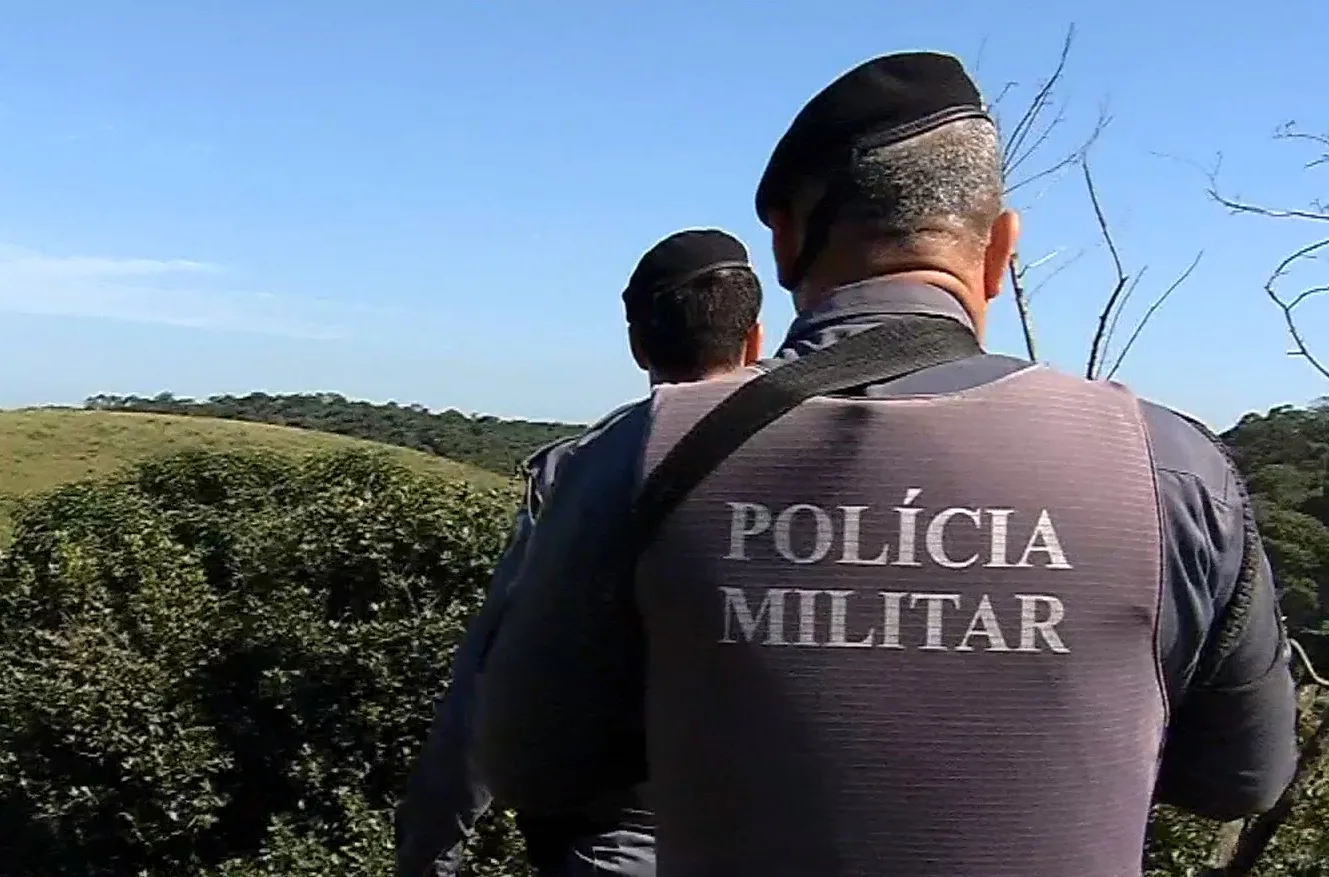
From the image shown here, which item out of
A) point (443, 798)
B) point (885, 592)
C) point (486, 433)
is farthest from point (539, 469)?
point (486, 433)

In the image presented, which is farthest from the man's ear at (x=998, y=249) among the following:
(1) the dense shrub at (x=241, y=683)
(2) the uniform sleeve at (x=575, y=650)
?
(1) the dense shrub at (x=241, y=683)

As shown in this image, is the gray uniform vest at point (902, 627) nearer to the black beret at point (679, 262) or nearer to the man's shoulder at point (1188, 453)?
the man's shoulder at point (1188, 453)

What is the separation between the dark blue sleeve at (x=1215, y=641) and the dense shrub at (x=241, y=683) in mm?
15290

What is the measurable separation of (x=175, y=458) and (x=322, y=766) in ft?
50.7

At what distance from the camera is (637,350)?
2.62m

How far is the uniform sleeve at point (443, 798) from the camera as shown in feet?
7.68

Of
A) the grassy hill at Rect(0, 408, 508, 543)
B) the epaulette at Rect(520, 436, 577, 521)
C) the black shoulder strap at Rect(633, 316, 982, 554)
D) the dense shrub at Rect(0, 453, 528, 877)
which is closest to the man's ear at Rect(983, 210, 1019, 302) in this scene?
the black shoulder strap at Rect(633, 316, 982, 554)

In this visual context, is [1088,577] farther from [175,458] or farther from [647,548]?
[175,458]

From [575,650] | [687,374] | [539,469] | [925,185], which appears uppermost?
[925,185]

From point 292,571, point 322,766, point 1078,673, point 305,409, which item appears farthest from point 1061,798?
point 305,409

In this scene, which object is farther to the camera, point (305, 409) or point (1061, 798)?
point (305, 409)

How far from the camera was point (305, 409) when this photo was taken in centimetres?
9069

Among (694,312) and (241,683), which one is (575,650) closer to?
(694,312)

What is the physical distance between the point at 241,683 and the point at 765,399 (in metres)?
19.8
